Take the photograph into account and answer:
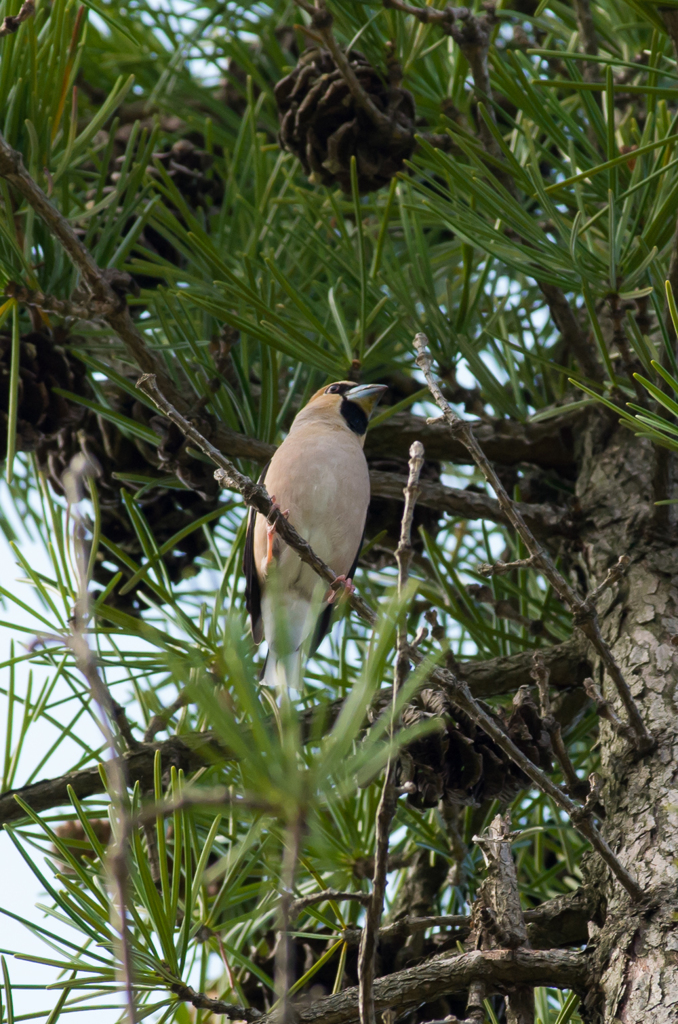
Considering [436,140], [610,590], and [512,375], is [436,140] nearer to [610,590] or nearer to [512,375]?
[512,375]

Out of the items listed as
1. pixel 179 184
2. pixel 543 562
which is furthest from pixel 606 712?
pixel 179 184

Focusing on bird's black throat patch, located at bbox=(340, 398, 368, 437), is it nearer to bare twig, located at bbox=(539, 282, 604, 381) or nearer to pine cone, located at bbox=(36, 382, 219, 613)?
pine cone, located at bbox=(36, 382, 219, 613)

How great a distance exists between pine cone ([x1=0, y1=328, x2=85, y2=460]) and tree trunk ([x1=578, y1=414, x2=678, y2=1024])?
1.42m

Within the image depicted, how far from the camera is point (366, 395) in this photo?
3.19 metres

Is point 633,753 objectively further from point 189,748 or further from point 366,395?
point 366,395

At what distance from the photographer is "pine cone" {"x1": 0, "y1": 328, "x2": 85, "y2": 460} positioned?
100 inches

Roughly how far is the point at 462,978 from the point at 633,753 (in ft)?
1.82

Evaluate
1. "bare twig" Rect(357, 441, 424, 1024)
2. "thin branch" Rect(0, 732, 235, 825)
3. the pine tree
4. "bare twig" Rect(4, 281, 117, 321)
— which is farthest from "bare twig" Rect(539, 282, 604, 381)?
"bare twig" Rect(357, 441, 424, 1024)

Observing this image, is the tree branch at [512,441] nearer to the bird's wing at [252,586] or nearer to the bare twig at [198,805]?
the bird's wing at [252,586]

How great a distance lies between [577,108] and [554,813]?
2.25 m

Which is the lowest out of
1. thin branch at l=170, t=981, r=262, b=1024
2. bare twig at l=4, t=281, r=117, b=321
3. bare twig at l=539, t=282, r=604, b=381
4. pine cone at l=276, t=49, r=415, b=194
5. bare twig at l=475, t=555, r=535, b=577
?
thin branch at l=170, t=981, r=262, b=1024

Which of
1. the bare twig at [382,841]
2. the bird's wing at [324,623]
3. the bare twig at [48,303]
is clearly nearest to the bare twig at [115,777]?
the bare twig at [382,841]

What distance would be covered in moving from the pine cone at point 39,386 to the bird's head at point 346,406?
93 centimetres

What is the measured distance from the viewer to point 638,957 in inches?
62.2
